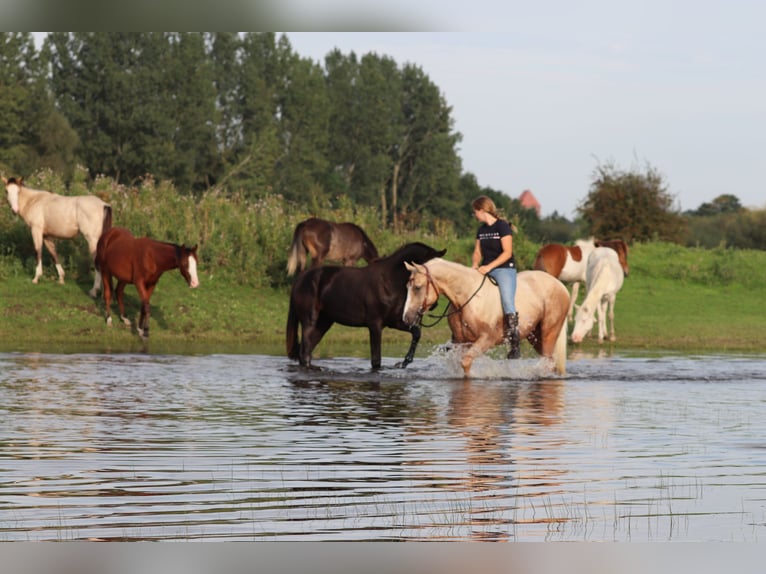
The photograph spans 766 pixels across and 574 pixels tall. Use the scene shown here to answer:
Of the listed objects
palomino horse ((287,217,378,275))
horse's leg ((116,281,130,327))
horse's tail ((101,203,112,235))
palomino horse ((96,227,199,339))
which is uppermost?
horse's tail ((101,203,112,235))

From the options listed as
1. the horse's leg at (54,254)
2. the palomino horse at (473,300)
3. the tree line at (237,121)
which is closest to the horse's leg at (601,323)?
the palomino horse at (473,300)

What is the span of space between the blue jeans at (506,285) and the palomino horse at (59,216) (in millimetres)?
11722

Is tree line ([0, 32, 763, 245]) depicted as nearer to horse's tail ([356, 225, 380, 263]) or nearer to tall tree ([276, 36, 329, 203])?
tall tree ([276, 36, 329, 203])

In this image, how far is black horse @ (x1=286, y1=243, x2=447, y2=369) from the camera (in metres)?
16.4

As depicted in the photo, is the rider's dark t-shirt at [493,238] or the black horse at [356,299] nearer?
the rider's dark t-shirt at [493,238]

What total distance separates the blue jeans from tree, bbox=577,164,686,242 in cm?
2594

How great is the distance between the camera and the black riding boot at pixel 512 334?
1458cm

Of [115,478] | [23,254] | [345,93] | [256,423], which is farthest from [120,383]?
[345,93]

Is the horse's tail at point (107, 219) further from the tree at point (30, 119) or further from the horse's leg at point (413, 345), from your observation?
the tree at point (30, 119)

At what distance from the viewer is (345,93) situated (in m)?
84.8

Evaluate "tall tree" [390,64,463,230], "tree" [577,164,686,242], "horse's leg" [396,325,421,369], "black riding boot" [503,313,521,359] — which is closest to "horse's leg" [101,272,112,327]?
"horse's leg" [396,325,421,369]

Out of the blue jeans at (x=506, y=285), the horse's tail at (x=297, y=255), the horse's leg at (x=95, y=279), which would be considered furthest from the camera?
the horse's leg at (x=95, y=279)

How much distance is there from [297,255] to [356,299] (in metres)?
7.33

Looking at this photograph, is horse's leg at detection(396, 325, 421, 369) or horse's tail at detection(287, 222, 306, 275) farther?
horse's tail at detection(287, 222, 306, 275)
